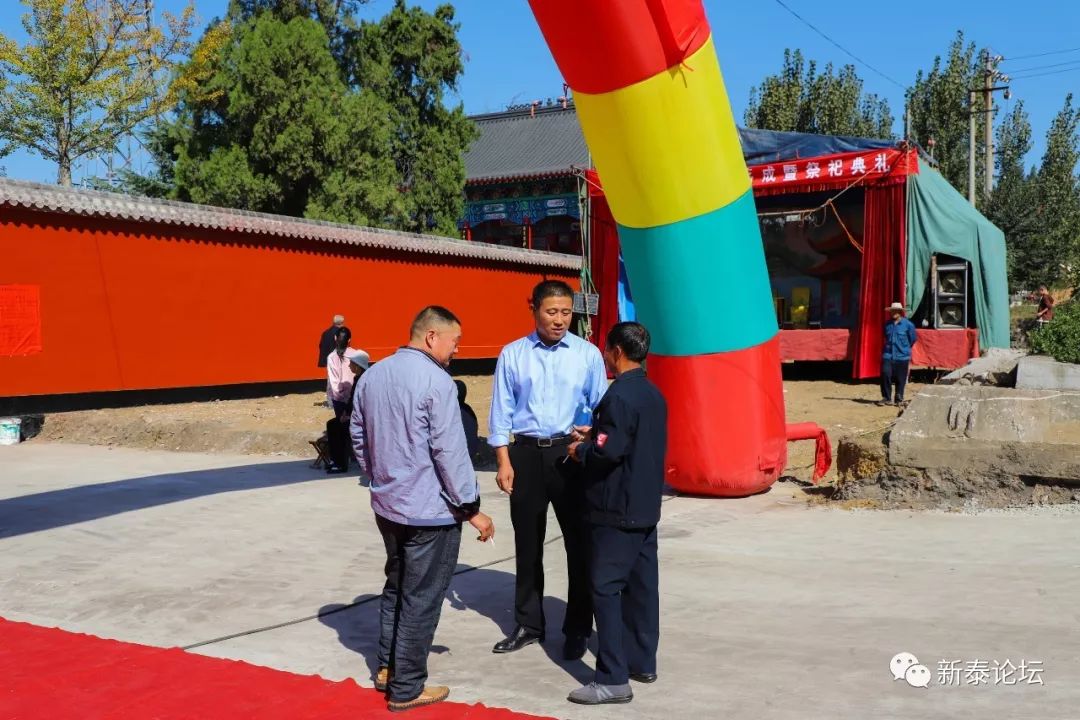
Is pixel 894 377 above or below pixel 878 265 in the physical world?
below

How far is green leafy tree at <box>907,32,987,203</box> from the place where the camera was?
34.2 meters

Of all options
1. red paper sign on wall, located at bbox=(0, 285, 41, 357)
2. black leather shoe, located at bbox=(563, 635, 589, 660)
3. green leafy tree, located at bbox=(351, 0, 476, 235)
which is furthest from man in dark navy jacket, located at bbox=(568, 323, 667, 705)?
green leafy tree, located at bbox=(351, 0, 476, 235)

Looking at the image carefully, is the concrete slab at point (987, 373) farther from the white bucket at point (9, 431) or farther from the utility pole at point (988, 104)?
the utility pole at point (988, 104)

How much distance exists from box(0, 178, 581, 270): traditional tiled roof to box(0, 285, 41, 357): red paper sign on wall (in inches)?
44.6

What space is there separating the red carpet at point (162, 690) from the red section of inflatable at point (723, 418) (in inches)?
157

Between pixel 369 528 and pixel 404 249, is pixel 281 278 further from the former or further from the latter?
pixel 369 528

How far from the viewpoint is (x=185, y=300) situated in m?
15.5

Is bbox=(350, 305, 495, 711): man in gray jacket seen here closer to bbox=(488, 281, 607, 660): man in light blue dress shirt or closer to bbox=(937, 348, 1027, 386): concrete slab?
bbox=(488, 281, 607, 660): man in light blue dress shirt

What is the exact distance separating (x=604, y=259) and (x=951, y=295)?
230 inches

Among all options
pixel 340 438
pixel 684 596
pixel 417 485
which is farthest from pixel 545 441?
pixel 340 438

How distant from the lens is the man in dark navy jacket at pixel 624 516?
3.80 metres

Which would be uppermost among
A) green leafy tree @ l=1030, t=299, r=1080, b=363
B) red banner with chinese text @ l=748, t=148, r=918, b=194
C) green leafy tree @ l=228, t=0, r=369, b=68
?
green leafy tree @ l=228, t=0, r=369, b=68

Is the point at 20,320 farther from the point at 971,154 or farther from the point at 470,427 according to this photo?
the point at 971,154

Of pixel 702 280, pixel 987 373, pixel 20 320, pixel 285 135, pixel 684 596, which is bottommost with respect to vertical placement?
pixel 684 596
